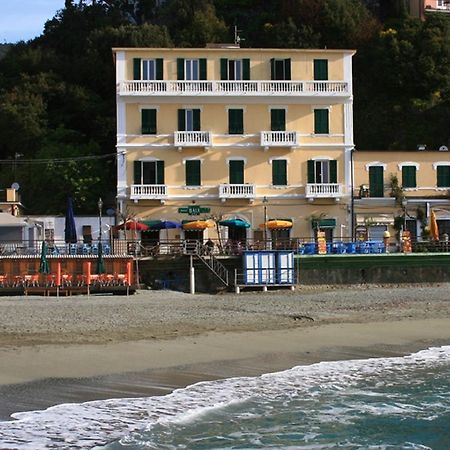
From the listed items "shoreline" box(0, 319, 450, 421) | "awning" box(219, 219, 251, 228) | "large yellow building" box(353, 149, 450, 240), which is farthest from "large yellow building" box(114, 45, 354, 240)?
"shoreline" box(0, 319, 450, 421)

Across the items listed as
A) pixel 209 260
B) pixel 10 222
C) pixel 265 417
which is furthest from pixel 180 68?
pixel 265 417

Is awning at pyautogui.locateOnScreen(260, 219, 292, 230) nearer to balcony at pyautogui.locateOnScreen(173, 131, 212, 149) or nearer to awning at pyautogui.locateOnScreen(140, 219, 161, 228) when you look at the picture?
balcony at pyautogui.locateOnScreen(173, 131, 212, 149)

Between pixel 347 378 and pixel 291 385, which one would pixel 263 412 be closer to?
pixel 291 385

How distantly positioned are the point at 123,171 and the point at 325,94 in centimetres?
1139

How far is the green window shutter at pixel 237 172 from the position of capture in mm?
42938

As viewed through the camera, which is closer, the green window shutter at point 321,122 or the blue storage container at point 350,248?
the blue storage container at point 350,248

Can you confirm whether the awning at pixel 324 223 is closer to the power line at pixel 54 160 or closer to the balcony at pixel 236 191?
the balcony at pixel 236 191

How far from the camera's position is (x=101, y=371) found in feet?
52.0

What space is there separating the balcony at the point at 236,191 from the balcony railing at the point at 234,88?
481cm

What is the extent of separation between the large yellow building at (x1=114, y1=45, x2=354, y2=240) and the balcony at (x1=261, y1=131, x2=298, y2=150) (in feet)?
0.17

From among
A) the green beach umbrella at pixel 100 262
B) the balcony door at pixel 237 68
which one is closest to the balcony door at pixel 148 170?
the balcony door at pixel 237 68

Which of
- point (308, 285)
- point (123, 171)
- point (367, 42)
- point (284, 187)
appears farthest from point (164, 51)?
point (367, 42)

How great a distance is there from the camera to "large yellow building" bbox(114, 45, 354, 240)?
42500 mm

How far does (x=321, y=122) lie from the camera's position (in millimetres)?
43719
